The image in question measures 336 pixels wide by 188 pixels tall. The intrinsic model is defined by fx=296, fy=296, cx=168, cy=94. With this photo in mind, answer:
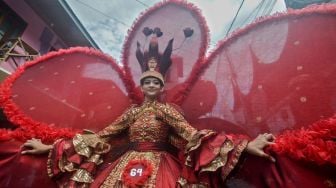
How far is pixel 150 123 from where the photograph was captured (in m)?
2.07

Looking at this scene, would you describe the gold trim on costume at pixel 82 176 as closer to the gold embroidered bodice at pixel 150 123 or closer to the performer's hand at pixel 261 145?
the gold embroidered bodice at pixel 150 123

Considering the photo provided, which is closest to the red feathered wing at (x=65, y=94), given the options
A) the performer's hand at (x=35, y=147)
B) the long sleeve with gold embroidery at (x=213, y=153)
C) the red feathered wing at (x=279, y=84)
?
the performer's hand at (x=35, y=147)

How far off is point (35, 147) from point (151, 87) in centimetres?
91

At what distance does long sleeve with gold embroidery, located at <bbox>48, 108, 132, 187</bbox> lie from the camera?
185 cm

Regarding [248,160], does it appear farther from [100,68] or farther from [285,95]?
[100,68]

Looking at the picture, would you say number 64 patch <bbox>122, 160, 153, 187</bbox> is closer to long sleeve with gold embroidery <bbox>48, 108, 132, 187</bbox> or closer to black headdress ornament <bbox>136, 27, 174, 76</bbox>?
long sleeve with gold embroidery <bbox>48, 108, 132, 187</bbox>

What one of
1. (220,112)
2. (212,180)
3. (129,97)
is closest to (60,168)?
(129,97)

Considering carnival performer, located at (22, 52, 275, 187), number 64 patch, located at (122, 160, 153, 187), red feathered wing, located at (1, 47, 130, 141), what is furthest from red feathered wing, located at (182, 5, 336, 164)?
red feathered wing, located at (1, 47, 130, 141)

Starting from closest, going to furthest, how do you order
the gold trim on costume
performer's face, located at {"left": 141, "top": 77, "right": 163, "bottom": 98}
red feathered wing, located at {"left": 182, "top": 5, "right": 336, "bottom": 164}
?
red feathered wing, located at {"left": 182, "top": 5, "right": 336, "bottom": 164}, the gold trim on costume, performer's face, located at {"left": 141, "top": 77, "right": 163, "bottom": 98}

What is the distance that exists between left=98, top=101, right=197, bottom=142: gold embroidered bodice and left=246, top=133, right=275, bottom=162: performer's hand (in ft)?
1.51

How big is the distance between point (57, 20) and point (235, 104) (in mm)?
5874

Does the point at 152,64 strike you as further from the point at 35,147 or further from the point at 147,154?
the point at 35,147

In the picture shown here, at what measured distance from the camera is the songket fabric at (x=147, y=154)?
1.59 metres

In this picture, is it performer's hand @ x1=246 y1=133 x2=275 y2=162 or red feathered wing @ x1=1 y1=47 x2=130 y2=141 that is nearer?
performer's hand @ x1=246 y1=133 x2=275 y2=162
